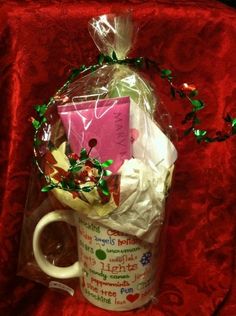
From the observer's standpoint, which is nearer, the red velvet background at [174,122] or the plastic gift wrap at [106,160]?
the plastic gift wrap at [106,160]

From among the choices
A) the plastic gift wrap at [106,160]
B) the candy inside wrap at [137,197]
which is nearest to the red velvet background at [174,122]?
the plastic gift wrap at [106,160]

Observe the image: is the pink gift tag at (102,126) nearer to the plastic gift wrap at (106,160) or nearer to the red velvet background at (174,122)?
the plastic gift wrap at (106,160)

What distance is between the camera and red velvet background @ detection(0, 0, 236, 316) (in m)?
0.85

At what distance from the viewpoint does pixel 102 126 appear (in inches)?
30.2

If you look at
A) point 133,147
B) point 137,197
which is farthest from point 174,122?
point 137,197

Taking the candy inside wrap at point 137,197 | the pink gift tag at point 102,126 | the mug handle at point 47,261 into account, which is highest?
the pink gift tag at point 102,126

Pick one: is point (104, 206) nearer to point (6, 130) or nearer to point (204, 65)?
point (6, 130)

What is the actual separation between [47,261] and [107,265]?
127mm

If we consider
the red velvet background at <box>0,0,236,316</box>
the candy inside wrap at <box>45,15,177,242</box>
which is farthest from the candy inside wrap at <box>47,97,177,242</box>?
the red velvet background at <box>0,0,236,316</box>

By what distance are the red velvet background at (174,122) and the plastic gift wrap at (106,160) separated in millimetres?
38

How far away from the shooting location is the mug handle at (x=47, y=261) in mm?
812

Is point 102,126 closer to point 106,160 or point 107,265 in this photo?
point 106,160

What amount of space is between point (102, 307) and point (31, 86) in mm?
429

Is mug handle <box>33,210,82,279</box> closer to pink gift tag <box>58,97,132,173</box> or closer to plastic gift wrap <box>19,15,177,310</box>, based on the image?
plastic gift wrap <box>19,15,177,310</box>
